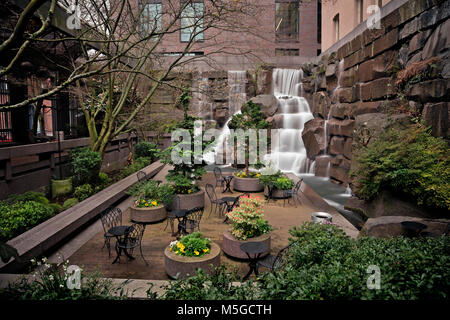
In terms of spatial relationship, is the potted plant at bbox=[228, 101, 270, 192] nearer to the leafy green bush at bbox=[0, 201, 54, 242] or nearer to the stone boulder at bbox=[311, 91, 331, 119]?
the leafy green bush at bbox=[0, 201, 54, 242]

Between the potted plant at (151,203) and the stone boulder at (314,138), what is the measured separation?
1205 cm

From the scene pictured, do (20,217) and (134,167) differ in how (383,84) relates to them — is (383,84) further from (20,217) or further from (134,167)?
(20,217)

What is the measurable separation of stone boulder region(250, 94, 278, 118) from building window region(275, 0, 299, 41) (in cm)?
1328

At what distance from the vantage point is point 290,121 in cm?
2294

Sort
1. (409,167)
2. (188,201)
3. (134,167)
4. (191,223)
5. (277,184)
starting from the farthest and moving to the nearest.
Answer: (134,167) → (277,184) → (188,201) → (409,167) → (191,223)

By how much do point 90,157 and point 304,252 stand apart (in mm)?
10131

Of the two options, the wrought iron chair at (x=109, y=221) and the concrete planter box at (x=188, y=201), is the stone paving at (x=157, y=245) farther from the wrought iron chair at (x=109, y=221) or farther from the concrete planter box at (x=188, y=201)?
the concrete planter box at (x=188, y=201)

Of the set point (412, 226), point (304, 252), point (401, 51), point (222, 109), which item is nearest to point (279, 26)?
point (222, 109)

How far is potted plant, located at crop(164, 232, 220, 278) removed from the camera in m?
5.63

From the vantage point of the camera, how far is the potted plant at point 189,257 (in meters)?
5.63

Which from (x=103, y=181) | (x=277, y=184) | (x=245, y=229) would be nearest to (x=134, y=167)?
(x=103, y=181)

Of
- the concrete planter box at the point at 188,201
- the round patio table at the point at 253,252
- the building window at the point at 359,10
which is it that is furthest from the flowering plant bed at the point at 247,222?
the building window at the point at 359,10

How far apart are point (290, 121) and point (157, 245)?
1761 cm

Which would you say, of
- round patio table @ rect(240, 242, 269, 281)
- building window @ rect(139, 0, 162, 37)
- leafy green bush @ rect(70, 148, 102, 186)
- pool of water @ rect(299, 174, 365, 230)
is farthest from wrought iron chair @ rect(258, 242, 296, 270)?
leafy green bush @ rect(70, 148, 102, 186)
